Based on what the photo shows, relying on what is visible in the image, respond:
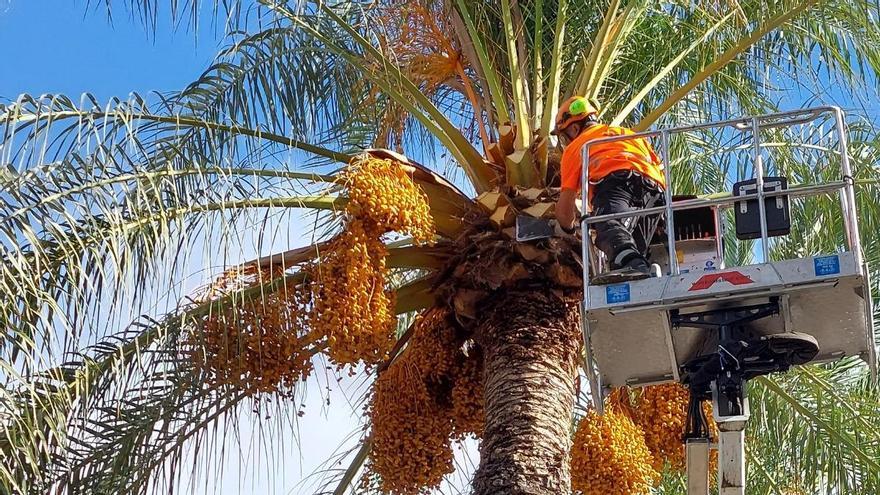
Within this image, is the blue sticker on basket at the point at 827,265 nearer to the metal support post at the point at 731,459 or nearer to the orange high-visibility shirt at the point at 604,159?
the metal support post at the point at 731,459

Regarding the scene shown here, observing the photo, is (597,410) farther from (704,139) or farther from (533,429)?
(704,139)

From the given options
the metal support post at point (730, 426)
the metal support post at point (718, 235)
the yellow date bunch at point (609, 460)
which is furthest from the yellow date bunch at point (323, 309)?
the metal support post at point (730, 426)

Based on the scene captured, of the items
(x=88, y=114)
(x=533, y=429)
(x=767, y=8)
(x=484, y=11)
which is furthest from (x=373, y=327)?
(x=767, y=8)

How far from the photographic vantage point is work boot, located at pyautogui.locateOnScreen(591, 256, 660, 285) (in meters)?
5.86

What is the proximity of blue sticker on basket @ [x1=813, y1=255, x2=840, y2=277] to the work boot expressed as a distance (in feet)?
2.09

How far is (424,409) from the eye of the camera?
6965 mm

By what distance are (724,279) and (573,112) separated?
1661mm

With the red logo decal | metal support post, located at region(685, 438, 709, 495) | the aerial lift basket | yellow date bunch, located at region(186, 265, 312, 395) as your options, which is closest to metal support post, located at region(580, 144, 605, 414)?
the aerial lift basket

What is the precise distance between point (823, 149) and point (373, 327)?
11.1ft

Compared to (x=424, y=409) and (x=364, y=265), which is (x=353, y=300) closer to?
(x=364, y=265)

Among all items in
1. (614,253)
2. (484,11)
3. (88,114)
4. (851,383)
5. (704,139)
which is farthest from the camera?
(704,139)

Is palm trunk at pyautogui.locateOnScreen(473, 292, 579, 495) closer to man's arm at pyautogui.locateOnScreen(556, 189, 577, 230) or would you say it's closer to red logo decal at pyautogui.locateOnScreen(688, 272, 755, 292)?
man's arm at pyautogui.locateOnScreen(556, 189, 577, 230)

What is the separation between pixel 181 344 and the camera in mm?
6449

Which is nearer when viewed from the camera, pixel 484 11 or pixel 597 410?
pixel 597 410
